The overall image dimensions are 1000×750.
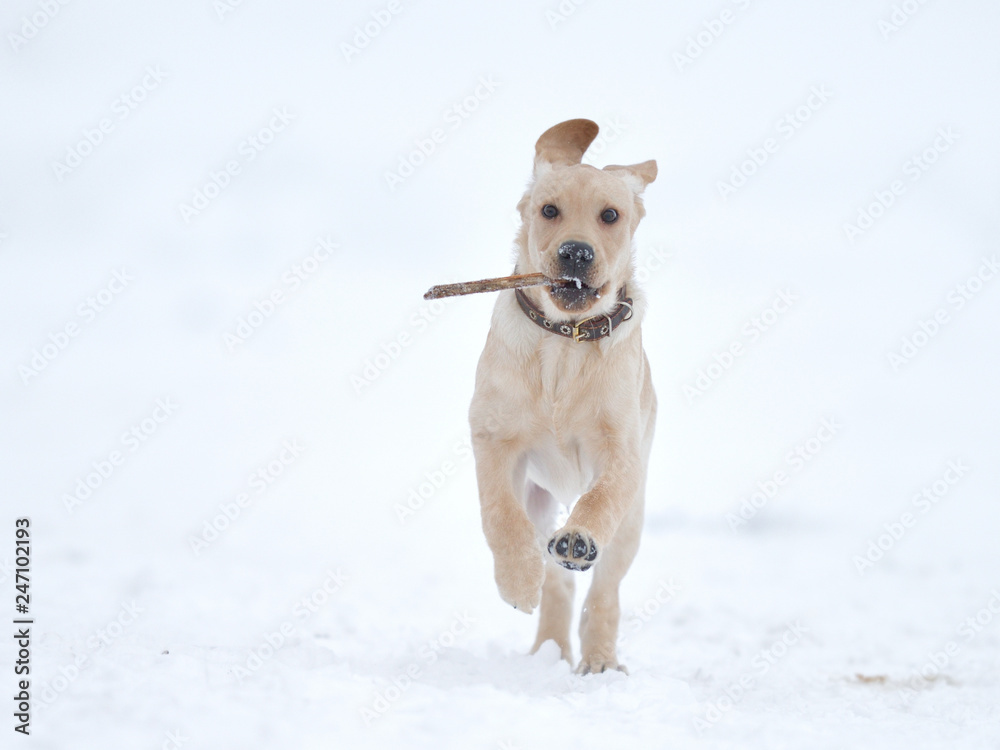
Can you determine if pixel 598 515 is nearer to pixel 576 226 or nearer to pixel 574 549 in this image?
pixel 574 549

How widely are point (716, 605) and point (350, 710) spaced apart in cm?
476

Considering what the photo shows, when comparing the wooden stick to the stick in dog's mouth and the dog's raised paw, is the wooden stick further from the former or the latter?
the dog's raised paw

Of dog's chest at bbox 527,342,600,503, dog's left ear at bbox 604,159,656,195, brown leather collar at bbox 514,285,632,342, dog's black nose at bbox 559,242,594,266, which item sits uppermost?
dog's left ear at bbox 604,159,656,195

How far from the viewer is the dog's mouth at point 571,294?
12.8 feet

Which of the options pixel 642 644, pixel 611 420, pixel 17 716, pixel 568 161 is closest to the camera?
pixel 17 716

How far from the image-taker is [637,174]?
4.70 meters

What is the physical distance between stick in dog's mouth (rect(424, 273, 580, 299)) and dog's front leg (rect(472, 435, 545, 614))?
0.75 meters

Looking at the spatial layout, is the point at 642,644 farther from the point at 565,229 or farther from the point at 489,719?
the point at 489,719

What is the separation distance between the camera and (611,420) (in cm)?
431

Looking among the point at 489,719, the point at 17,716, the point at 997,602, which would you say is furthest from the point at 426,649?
the point at 997,602

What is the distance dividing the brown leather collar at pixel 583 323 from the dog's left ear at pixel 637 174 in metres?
0.65

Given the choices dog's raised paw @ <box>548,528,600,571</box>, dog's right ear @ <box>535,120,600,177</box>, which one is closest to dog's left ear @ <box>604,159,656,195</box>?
dog's right ear @ <box>535,120,600,177</box>
